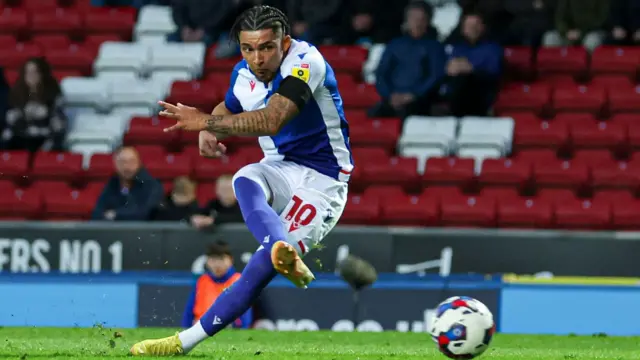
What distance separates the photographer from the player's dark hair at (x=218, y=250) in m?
12.5

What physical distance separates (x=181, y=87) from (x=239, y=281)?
33.0 ft

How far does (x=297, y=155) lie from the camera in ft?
26.9

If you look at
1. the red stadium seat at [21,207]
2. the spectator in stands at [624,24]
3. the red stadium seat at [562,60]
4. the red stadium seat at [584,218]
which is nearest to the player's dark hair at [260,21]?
the red stadium seat at [584,218]

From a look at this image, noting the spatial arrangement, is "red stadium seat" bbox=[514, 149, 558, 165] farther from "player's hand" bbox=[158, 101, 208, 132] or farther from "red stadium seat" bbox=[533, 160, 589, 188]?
"player's hand" bbox=[158, 101, 208, 132]

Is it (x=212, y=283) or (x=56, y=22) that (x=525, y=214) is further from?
(x=56, y=22)

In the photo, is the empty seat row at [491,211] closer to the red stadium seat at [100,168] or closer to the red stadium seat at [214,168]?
the red stadium seat at [214,168]

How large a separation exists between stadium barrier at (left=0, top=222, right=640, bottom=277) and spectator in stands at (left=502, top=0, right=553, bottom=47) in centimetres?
428

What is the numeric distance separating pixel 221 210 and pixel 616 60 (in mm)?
5611

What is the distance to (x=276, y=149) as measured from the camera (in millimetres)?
8273

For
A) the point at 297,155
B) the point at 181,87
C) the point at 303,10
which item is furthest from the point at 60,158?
the point at 297,155

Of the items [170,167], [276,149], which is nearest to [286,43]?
[276,149]

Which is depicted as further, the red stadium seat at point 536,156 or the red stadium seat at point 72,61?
the red stadium seat at point 72,61

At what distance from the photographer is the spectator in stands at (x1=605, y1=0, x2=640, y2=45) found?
1664 centimetres

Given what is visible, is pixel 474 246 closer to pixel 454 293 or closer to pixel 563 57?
pixel 454 293
